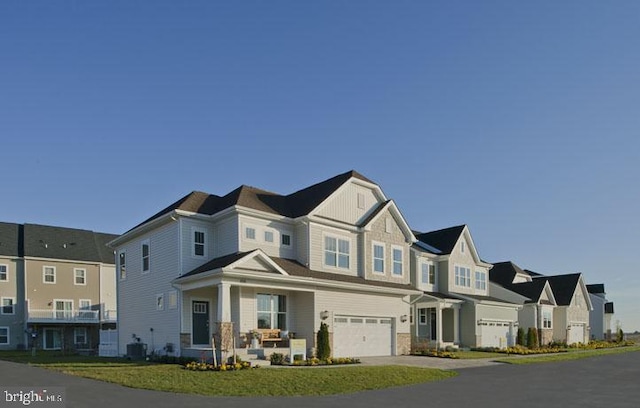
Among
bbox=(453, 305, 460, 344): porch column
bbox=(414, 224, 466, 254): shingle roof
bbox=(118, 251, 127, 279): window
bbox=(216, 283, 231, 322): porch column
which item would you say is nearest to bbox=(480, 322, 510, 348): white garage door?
bbox=(453, 305, 460, 344): porch column

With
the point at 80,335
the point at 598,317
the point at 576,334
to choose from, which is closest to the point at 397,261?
the point at 80,335

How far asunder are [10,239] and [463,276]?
113 ft

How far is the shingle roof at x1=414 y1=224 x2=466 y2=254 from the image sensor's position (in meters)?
36.8

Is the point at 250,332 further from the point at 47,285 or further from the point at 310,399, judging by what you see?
the point at 47,285

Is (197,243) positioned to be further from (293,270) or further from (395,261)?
(395,261)

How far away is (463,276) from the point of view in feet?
123

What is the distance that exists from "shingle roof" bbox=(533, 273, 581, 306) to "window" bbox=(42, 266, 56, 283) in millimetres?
40440

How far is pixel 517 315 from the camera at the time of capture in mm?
40719

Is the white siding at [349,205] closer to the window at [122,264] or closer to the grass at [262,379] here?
Answer: the grass at [262,379]

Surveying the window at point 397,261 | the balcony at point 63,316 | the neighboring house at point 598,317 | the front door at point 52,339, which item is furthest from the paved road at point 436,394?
the neighboring house at point 598,317

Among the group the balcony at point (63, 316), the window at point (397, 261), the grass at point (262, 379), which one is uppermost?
the window at point (397, 261)

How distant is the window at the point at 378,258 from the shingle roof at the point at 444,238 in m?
9.46

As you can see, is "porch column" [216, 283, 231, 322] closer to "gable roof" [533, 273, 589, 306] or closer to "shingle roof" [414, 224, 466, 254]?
"shingle roof" [414, 224, 466, 254]

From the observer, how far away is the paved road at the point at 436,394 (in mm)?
11625
